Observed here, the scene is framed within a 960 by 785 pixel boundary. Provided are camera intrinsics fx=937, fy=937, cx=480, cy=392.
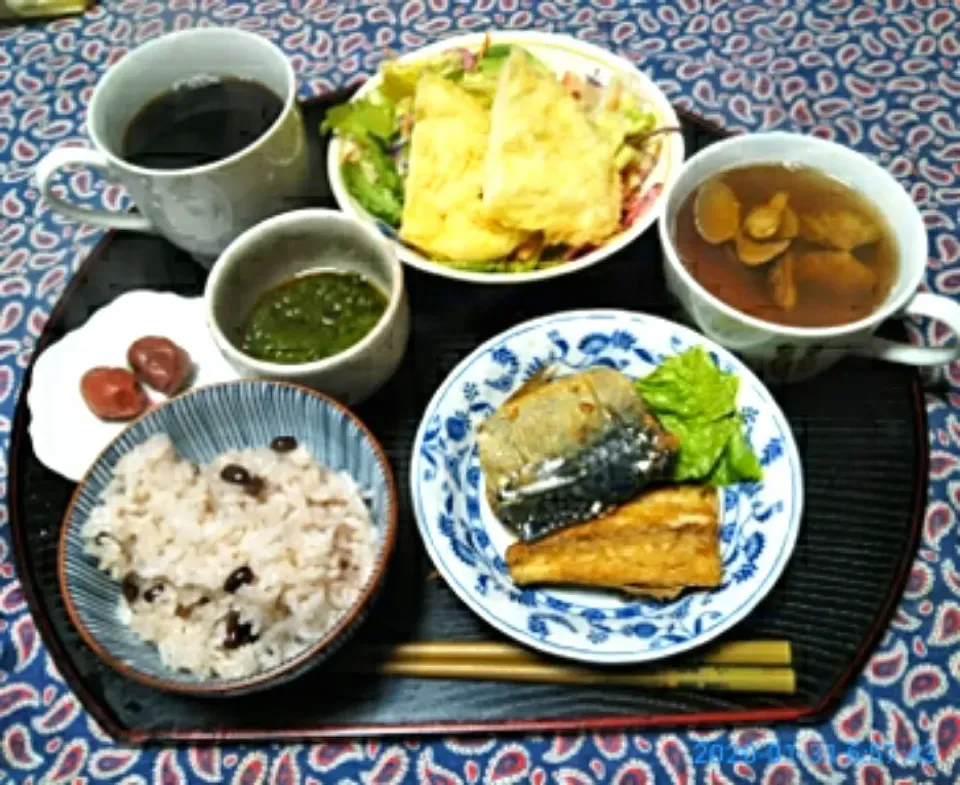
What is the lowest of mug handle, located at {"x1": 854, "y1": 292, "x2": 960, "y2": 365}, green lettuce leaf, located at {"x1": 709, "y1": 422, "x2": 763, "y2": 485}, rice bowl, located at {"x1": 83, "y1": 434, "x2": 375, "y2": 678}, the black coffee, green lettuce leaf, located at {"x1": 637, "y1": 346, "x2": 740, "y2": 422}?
rice bowl, located at {"x1": 83, "y1": 434, "x2": 375, "y2": 678}

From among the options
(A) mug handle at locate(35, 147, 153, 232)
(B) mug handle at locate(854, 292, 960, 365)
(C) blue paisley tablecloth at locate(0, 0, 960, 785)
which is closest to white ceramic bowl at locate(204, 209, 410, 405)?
(A) mug handle at locate(35, 147, 153, 232)

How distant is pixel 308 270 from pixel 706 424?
0.86 meters

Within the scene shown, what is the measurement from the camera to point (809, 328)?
1.69 m

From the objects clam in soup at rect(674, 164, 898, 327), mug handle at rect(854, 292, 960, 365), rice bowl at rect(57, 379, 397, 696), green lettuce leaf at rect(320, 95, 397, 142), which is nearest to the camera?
rice bowl at rect(57, 379, 397, 696)

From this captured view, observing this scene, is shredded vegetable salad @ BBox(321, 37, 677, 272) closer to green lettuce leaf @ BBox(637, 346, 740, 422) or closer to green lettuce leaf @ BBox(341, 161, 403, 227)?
green lettuce leaf @ BBox(341, 161, 403, 227)

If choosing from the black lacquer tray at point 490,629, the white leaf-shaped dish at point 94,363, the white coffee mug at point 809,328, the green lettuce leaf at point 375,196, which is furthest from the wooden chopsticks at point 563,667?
the green lettuce leaf at point 375,196

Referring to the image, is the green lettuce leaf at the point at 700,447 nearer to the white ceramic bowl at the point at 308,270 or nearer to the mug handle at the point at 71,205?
the white ceramic bowl at the point at 308,270

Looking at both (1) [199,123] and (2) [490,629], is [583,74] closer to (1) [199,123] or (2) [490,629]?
(1) [199,123]

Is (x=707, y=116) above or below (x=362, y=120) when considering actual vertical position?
below

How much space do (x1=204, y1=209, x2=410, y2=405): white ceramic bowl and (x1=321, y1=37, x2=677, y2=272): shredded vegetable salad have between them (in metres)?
0.16

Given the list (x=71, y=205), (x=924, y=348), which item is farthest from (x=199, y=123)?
(x=924, y=348)

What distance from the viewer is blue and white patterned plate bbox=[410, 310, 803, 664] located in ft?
5.00

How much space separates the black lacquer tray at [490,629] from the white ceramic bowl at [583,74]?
13 centimetres

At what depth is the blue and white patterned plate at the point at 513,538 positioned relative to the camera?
1.52 m
